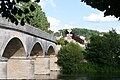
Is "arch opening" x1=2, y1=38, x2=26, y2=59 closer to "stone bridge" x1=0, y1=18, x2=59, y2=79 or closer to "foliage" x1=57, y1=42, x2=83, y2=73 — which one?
"stone bridge" x1=0, y1=18, x2=59, y2=79

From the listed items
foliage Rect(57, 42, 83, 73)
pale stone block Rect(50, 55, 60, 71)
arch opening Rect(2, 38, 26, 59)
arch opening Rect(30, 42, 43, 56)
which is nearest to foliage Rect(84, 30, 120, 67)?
foliage Rect(57, 42, 83, 73)

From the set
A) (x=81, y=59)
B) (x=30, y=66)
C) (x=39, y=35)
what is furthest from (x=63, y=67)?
(x=30, y=66)

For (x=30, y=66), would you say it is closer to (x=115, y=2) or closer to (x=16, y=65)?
(x=16, y=65)

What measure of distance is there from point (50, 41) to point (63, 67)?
8.66m

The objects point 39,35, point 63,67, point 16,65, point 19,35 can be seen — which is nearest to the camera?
point 19,35

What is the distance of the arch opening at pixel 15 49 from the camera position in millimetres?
45250

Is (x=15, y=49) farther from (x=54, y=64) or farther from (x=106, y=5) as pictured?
(x=106, y=5)

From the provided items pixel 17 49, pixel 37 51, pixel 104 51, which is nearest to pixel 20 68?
pixel 17 49

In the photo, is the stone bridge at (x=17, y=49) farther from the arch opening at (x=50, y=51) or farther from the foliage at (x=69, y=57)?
the foliage at (x=69, y=57)

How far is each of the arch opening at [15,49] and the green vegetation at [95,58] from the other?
1234 inches

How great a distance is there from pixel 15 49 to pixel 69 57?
1310 inches

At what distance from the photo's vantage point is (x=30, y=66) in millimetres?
48719

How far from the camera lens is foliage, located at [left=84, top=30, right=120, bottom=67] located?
80.6m

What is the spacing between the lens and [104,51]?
80.9 metres
